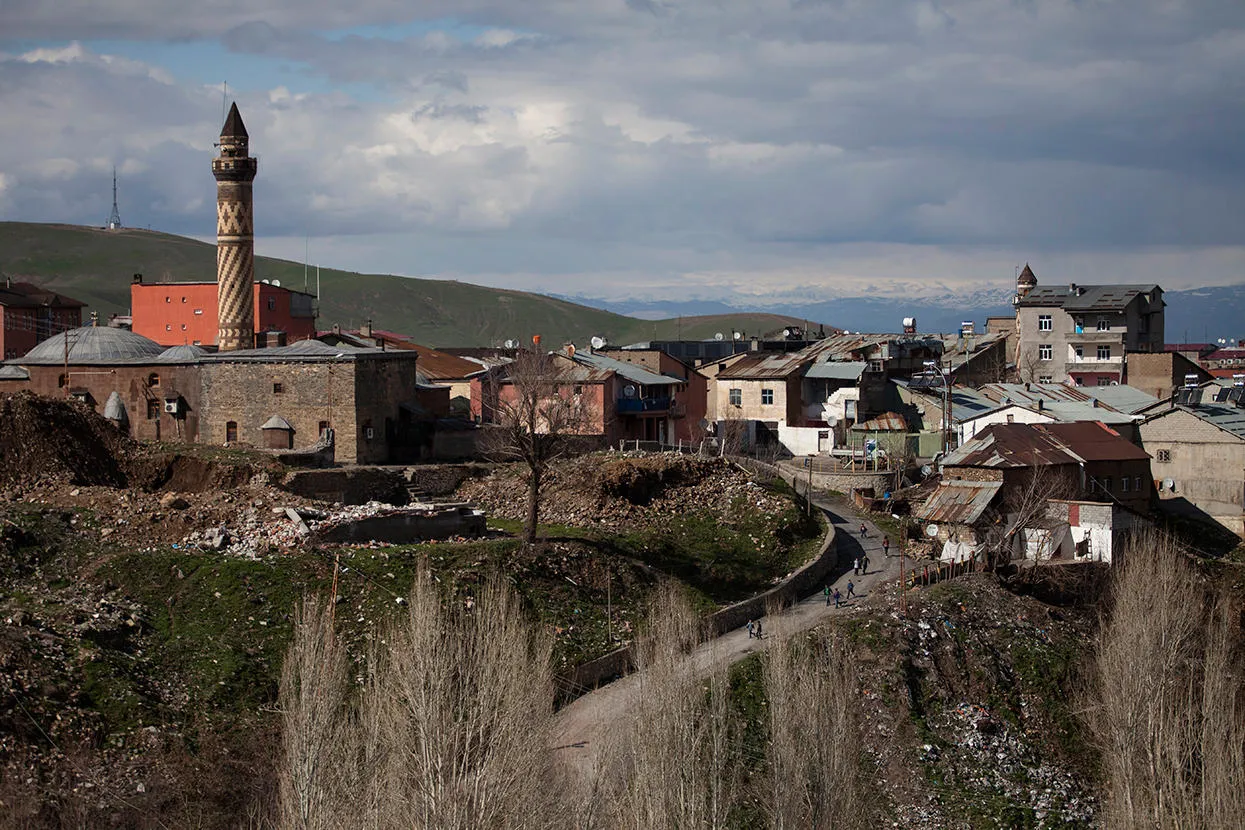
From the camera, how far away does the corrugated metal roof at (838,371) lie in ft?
207

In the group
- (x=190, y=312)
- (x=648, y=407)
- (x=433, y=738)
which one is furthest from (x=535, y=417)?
(x=190, y=312)

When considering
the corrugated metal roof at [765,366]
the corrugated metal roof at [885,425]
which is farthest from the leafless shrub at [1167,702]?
the corrugated metal roof at [765,366]

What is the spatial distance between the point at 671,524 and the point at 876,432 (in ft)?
63.9

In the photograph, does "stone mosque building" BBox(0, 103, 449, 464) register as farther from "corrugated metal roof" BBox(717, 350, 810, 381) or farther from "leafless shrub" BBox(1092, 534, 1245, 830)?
"leafless shrub" BBox(1092, 534, 1245, 830)

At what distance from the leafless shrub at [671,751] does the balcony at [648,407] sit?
90.3 feet

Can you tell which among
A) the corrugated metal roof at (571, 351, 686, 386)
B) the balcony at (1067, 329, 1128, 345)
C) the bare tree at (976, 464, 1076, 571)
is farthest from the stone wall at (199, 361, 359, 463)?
the balcony at (1067, 329, 1128, 345)

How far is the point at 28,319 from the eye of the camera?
80.3 m

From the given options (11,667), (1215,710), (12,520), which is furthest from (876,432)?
(11,667)

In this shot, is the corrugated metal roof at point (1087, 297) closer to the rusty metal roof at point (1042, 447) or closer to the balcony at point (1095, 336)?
the balcony at point (1095, 336)

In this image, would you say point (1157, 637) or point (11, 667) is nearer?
point (11, 667)

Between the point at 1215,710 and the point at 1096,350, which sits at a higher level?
the point at 1096,350

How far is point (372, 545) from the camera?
34000 mm

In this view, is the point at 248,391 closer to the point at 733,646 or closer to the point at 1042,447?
the point at 733,646

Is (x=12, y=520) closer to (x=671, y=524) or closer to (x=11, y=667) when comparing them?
(x=11, y=667)
